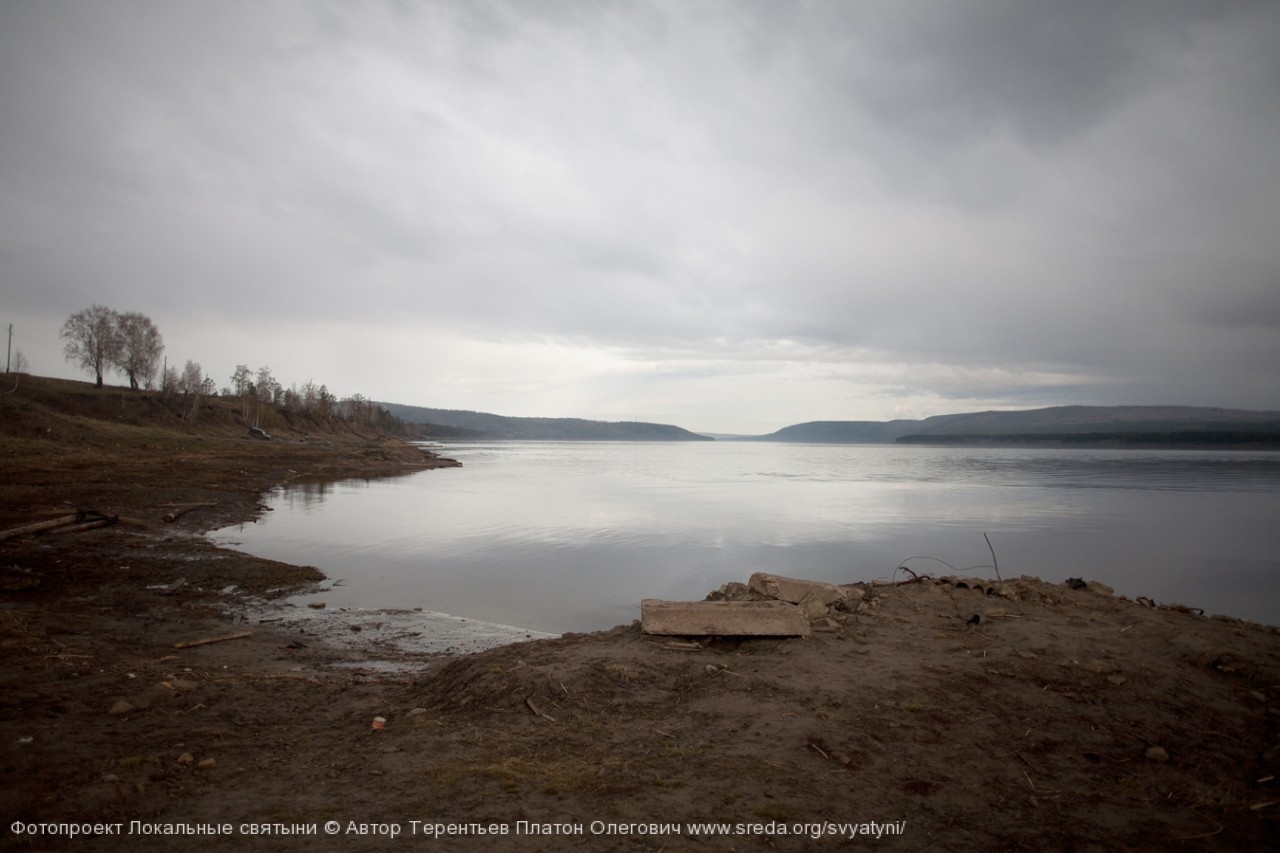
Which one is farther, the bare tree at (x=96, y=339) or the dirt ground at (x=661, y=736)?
the bare tree at (x=96, y=339)

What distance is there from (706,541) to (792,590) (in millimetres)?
11544

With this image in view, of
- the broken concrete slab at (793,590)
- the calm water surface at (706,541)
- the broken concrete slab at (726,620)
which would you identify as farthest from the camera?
the calm water surface at (706,541)

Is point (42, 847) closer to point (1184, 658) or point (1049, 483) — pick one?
point (1184, 658)

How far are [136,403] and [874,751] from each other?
8002 cm

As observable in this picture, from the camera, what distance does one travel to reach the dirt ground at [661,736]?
12.4ft

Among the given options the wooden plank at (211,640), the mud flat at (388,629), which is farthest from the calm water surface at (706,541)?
the wooden plank at (211,640)

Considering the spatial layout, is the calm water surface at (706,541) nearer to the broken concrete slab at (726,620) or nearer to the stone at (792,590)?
the stone at (792,590)

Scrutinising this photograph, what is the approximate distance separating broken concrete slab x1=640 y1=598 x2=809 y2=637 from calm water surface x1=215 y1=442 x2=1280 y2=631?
3458 mm

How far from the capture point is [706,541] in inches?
792

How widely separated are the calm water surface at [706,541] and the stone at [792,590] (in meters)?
3.21

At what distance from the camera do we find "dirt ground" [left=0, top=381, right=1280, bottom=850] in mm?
3771

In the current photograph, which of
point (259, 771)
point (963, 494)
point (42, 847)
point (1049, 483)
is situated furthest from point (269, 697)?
point (1049, 483)

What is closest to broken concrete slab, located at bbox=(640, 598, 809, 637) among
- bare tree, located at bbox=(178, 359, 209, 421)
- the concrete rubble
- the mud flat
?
the concrete rubble

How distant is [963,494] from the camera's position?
36188 millimetres
